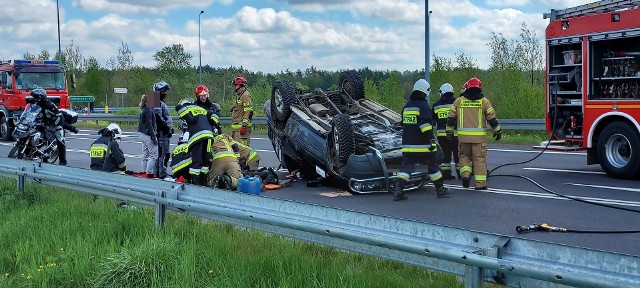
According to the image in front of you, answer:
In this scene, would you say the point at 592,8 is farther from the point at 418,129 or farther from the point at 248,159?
the point at 248,159

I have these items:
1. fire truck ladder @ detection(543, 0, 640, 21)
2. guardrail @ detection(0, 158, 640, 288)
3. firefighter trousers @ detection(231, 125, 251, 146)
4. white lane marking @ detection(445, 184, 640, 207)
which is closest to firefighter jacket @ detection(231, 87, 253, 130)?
firefighter trousers @ detection(231, 125, 251, 146)

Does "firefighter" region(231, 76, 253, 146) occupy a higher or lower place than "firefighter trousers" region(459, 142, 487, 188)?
higher

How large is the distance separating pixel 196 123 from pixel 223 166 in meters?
0.68

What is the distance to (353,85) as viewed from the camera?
13.0 metres

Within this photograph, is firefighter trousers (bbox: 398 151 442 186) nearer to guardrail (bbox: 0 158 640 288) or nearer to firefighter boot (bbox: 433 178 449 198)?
firefighter boot (bbox: 433 178 449 198)

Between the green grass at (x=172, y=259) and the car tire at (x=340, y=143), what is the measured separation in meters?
4.13

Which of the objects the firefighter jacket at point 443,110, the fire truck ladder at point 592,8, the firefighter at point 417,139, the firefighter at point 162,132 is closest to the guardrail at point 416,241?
the firefighter at point 417,139

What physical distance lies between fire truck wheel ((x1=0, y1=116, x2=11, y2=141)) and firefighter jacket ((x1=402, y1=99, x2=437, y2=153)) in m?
19.0

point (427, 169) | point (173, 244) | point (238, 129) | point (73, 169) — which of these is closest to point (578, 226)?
point (427, 169)

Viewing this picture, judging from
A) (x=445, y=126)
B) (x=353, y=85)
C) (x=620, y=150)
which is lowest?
(x=620, y=150)

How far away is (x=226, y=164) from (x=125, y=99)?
49.8 meters

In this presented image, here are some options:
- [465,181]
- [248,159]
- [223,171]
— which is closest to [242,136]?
[248,159]

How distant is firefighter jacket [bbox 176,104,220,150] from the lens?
9961 millimetres

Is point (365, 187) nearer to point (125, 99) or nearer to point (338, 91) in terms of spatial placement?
point (338, 91)
